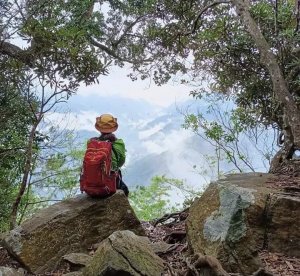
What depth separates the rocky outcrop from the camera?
3500 millimetres

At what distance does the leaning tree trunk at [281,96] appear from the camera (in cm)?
566

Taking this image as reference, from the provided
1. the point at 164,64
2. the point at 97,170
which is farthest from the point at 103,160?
the point at 164,64

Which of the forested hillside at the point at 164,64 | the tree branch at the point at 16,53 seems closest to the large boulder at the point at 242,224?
the forested hillside at the point at 164,64

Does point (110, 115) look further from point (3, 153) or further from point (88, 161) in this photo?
point (3, 153)

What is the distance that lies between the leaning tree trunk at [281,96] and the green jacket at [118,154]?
2352mm

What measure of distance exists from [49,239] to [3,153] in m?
3.07

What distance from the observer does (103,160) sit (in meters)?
5.01

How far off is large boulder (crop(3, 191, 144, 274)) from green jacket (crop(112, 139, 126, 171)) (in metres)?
0.42

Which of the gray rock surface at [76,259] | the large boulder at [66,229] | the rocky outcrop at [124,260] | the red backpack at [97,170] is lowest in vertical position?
the rocky outcrop at [124,260]

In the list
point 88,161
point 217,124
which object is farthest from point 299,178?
point 217,124

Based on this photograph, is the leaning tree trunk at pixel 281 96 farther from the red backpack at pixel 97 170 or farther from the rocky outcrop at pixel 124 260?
the rocky outcrop at pixel 124 260

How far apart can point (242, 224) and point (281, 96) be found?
2.63 metres

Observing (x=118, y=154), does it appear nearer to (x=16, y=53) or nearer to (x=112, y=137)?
(x=112, y=137)

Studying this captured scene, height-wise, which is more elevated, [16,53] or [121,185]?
[16,53]
